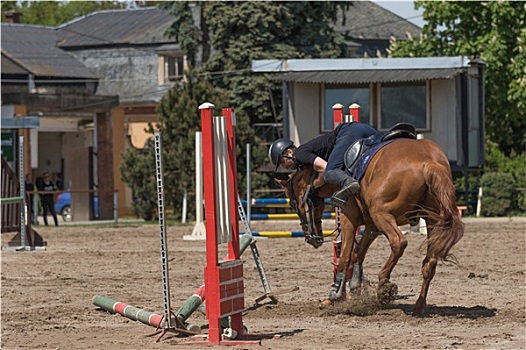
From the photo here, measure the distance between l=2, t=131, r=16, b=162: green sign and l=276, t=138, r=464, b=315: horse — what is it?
2259 centimetres

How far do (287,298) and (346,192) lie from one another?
2.23 metres

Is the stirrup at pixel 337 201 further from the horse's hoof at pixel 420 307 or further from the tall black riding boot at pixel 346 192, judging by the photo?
the horse's hoof at pixel 420 307

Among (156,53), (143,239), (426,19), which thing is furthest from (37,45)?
(143,239)

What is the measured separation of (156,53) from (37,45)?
6297mm

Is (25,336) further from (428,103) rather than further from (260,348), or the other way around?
(428,103)

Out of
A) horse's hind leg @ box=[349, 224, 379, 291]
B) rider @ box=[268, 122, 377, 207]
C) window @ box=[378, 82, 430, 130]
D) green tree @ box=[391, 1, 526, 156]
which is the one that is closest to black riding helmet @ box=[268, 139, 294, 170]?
rider @ box=[268, 122, 377, 207]

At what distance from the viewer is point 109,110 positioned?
43500 millimetres

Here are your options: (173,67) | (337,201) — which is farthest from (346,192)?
(173,67)

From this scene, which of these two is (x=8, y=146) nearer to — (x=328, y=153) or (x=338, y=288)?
(x=328, y=153)

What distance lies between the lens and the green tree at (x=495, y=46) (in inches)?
1423

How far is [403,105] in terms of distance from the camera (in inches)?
1314

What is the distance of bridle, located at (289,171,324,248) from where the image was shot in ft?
38.3

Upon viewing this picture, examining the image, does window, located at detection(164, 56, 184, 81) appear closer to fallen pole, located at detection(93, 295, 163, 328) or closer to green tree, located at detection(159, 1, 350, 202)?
green tree, located at detection(159, 1, 350, 202)

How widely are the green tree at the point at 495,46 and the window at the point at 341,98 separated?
5.22m
